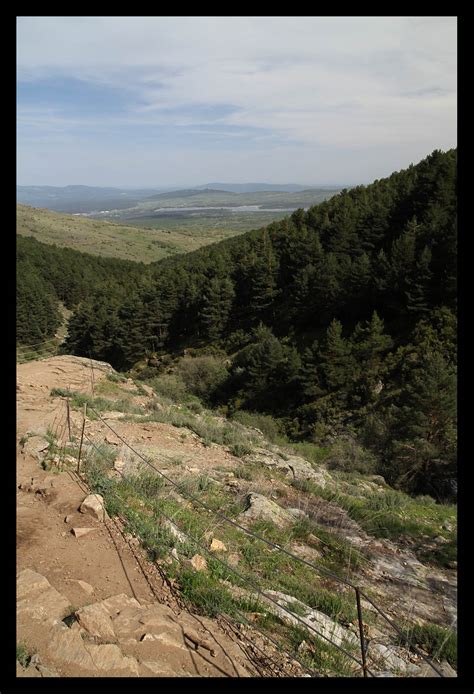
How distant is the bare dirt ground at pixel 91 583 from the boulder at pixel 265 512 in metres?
2.53

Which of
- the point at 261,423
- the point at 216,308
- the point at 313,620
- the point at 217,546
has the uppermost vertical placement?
the point at 216,308

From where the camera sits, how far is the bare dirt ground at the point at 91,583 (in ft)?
10.5

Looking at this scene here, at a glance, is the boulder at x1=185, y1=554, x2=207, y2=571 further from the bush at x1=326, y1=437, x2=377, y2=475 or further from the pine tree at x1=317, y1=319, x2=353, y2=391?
the pine tree at x1=317, y1=319, x2=353, y2=391

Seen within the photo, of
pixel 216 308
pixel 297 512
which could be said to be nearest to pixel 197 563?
pixel 297 512

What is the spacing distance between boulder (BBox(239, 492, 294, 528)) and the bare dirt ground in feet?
8.29

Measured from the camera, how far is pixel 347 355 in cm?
2728

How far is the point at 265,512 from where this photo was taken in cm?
721

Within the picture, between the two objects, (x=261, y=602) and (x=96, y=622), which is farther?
(x=261, y=602)

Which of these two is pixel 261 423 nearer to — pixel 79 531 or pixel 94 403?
pixel 94 403

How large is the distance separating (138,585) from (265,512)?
326 cm
